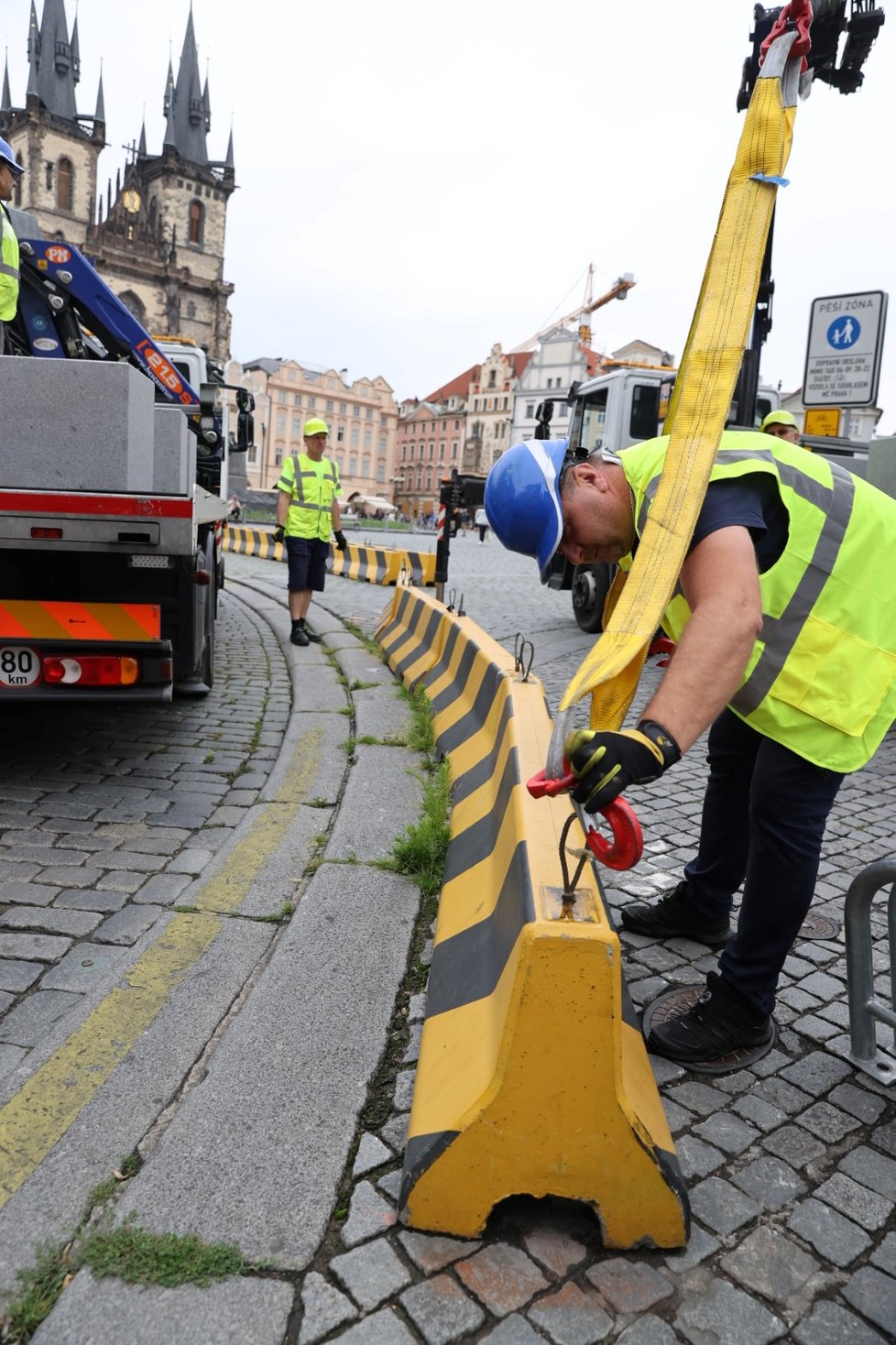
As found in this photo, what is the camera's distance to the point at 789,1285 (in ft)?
6.27

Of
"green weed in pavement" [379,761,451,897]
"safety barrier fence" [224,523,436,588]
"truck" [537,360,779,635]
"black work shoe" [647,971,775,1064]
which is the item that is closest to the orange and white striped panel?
"green weed in pavement" [379,761,451,897]

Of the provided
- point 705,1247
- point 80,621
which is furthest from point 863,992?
point 80,621

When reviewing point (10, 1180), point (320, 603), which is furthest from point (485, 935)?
point (320, 603)

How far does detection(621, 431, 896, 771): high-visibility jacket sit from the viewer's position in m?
2.36

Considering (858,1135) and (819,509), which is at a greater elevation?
(819,509)

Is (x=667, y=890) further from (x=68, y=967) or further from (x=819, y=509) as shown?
(x=68, y=967)

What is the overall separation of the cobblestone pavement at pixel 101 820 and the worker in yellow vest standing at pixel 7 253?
2.22 meters

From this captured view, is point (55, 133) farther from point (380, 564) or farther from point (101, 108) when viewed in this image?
point (380, 564)

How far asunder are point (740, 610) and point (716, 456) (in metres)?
0.44

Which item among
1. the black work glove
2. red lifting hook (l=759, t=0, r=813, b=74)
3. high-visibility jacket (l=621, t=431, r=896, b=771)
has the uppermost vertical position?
red lifting hook (l=759, t=0, r=813, b=74)

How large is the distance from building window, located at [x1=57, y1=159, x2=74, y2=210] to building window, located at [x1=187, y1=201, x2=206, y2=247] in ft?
33.7

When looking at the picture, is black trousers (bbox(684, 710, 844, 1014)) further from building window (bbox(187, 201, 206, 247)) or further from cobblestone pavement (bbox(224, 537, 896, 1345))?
building window (bbox(187, 201, 206, 247))

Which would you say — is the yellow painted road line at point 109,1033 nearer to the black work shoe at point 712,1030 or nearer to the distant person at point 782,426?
the black work shoe at point 712,1030

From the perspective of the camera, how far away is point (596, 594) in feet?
26.9
